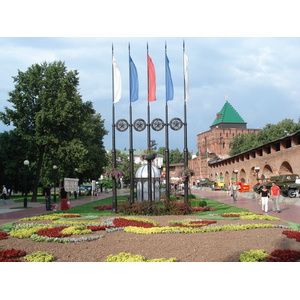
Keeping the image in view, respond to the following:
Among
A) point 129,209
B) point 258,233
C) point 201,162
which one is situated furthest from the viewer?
point 201,162

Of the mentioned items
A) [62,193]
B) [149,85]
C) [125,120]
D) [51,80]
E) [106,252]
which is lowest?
[106,252]

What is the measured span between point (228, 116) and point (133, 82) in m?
91.8

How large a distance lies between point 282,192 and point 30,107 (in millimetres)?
23729

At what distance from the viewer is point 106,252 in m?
8.14

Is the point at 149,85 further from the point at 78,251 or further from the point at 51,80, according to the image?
the point at 51,80

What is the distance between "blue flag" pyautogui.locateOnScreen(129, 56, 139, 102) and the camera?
17844 millimetres

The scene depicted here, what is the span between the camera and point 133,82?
17.9 m

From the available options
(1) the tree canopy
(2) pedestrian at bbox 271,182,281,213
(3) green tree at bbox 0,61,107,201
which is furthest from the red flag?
(1) the tree canopy

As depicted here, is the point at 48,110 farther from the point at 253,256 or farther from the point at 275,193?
the point at 253,256

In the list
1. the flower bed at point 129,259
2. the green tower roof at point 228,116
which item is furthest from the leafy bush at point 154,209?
the green tower roof at point 228,116

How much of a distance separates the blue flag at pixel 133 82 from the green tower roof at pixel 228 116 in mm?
89293

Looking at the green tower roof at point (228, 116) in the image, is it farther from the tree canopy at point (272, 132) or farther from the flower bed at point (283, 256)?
the flower bed at point (283, 256)

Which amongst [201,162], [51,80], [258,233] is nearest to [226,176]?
[201,162]

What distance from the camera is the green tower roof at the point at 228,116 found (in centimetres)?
10506
